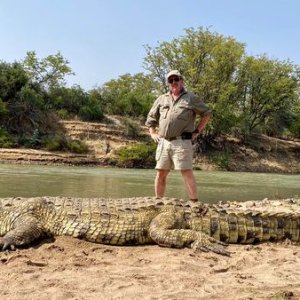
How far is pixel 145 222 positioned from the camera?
5.04 m

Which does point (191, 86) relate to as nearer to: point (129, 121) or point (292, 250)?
point (129, 121)

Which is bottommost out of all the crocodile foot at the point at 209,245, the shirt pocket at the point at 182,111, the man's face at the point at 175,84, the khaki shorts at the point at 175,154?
the crocodile foot at the point at 209,245

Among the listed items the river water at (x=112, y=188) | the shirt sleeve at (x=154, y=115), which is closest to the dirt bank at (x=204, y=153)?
the river water at (x=112, y=188)

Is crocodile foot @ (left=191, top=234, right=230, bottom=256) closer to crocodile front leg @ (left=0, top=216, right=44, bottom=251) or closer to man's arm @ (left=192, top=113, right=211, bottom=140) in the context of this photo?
crocodile front leg @ (left=0, top=216, right=44, bottom=251)

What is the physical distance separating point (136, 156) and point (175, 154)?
2426 cm

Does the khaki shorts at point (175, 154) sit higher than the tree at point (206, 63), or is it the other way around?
the tree at point (206, 63)

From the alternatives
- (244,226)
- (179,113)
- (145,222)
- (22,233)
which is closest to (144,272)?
(145,222)

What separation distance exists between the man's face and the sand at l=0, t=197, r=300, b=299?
246 cm

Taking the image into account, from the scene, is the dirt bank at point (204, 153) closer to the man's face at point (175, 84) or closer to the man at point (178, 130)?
the man at point (178, 130)

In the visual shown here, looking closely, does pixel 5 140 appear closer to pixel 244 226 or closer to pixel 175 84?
pixel 175 84

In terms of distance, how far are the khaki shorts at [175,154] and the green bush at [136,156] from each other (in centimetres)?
2333

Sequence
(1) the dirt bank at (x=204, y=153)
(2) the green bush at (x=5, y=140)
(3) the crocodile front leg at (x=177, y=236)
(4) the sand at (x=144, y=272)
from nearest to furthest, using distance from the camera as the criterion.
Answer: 1. (4) the sand at (x=144, y=272)
2. (3) the crocodile front leg at (x=177, y=236)
3. (1) the dirt bank at (x=204, y=153)
4. (2) the green bush at (x=5, y=140)

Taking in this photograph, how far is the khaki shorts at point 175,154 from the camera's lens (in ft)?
20.3

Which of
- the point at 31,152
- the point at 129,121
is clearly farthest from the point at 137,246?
the point at 129,121
